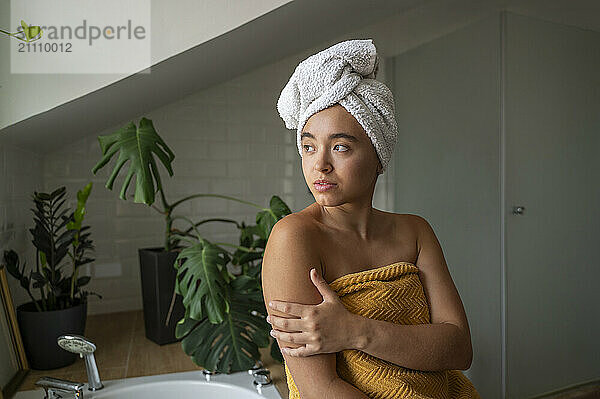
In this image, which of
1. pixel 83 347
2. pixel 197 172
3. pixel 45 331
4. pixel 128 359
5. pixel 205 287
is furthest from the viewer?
pixel 197 172

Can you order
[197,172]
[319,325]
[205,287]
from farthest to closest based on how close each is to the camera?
[197,172], [205,287], [319,325]

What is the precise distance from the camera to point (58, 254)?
1744 millimetres

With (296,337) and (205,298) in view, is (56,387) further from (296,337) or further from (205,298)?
(296,337)

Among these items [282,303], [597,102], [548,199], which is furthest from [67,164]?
[597,102]

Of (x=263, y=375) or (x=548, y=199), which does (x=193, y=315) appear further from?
(x=548, y=199)

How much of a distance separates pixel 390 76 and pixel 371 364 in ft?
7.86

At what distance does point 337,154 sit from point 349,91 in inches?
3.4

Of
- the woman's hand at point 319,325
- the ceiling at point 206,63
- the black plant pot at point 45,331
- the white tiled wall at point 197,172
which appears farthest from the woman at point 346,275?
the white tiled wall at point 197,172

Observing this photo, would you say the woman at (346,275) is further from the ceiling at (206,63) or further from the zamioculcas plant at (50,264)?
the zamioculcas plant at (50,264)

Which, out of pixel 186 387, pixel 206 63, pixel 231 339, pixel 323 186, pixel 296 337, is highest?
pixel 206 63

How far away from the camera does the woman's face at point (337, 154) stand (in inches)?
28.7

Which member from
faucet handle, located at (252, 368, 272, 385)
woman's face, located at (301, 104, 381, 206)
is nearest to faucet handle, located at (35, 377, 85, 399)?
faucet handle, located at (252, 368, 272, 385)

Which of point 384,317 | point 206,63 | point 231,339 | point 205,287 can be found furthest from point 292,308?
point 206,63

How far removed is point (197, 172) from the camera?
2514 millimetres
